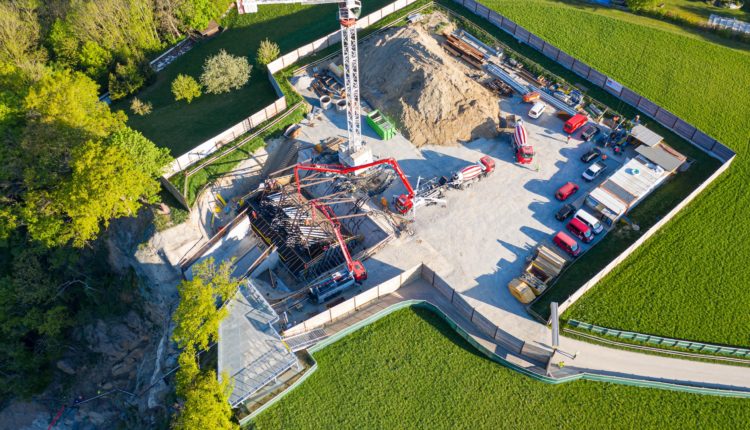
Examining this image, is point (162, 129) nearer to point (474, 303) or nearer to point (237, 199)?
point (237, 199)

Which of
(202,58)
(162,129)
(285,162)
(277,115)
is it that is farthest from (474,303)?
(202,58)

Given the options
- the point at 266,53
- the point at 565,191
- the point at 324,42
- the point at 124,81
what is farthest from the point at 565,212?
the point at 124,81

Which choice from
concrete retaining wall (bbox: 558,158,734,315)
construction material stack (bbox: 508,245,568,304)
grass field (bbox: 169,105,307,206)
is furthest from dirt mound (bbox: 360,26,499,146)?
concrete retaining wall (bbox: 558,158,734,315)

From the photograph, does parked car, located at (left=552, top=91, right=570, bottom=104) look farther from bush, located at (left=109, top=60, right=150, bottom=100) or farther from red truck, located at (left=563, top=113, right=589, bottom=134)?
bush, located at (left=109, top=60, right=150, bottom=100)

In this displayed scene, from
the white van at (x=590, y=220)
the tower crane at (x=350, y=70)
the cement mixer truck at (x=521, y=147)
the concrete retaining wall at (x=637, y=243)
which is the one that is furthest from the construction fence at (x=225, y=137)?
the concrete retaining wall at (x=637, y=243)

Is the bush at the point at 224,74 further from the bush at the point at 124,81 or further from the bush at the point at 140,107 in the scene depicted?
the bush at the point at 124,81

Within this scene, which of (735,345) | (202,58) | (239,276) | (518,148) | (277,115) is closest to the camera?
(735,345)
